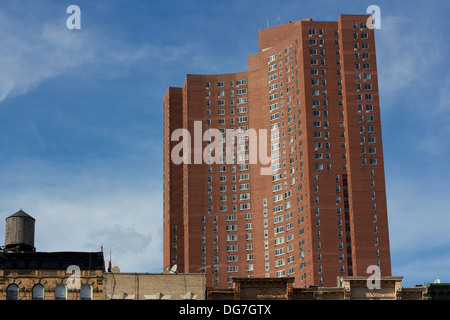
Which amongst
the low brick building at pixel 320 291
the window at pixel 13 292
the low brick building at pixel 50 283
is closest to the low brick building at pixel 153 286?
the low brick building at pixel 50 283

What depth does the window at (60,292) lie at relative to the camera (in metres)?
126

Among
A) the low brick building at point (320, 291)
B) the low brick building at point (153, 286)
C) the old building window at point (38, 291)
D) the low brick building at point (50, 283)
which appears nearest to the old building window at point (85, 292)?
the low brick building at point (50, 283)

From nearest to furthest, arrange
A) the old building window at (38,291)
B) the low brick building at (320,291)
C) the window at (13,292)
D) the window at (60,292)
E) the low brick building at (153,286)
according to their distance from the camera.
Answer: the window at (13,292) < the old building window at (38,291) < the window at (60,292) < the low brick building at (320,291) < the low brick building at (153,286)

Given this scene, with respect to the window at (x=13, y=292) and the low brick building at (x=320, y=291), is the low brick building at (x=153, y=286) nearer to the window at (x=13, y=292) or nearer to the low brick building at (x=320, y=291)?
the low brick building at (x=320, y=291)

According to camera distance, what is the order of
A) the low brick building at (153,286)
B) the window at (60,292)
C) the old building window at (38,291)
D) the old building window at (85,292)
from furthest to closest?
the low brick building at (153,286) → the old building window at (85,292) → the window at (60,292) → the old building window at (38,291)

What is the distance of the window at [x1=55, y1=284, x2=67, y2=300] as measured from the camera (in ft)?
413

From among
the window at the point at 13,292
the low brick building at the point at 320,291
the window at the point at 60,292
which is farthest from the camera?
the low brick building at the point at 320,291

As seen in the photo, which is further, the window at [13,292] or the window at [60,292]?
the window at [60,292]

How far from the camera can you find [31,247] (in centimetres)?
15900

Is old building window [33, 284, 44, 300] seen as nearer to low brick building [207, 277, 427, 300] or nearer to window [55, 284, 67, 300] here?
window [55, 284, 67, 300]

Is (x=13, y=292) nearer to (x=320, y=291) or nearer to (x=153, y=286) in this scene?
(x=153, y=286)

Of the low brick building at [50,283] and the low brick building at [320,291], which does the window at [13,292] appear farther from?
the low brick building at [320,291]
